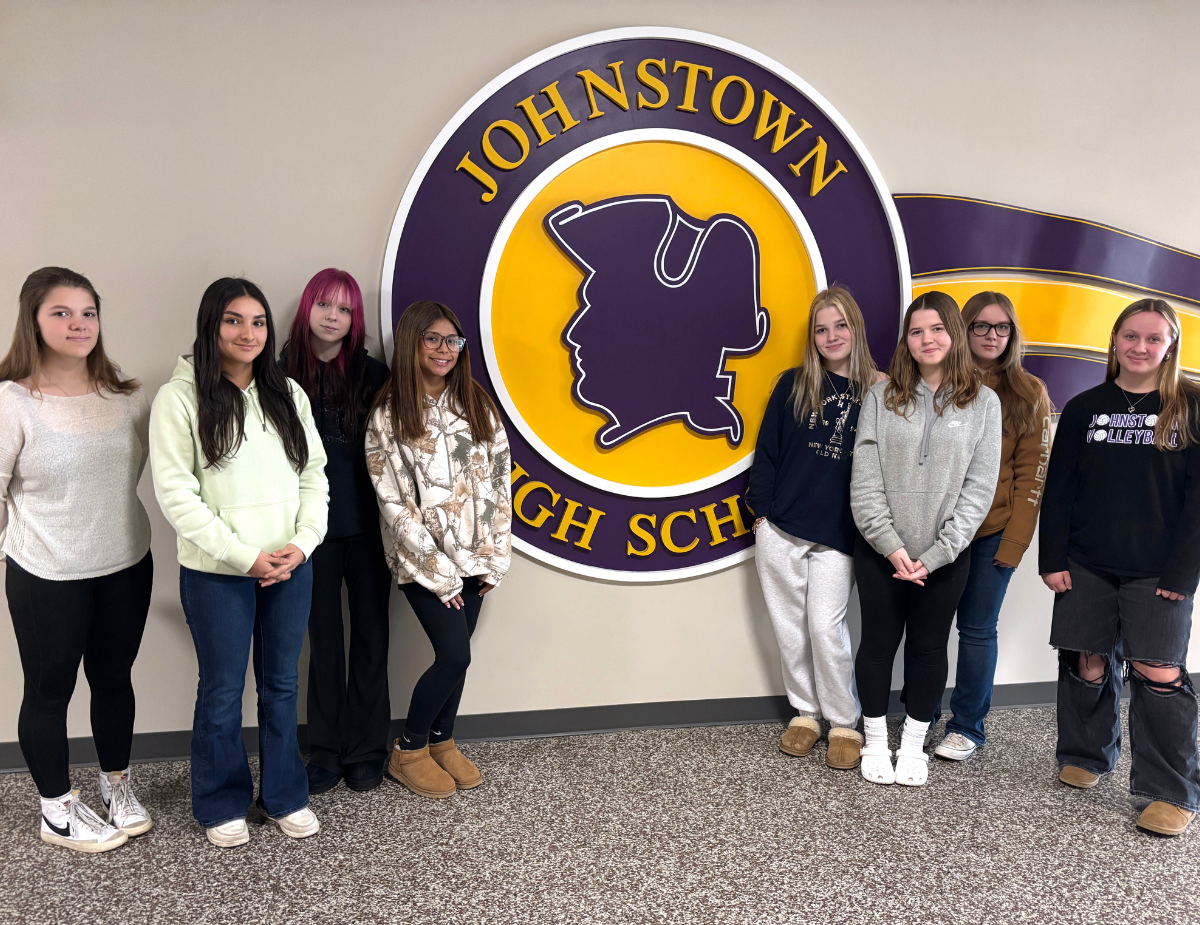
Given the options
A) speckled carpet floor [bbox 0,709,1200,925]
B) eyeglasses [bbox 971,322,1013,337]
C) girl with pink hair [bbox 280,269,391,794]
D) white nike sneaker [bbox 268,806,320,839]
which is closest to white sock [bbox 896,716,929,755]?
speckled carpet floor [bbox 0,709,1200,925]

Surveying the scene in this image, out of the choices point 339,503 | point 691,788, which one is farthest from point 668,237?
point 691,788

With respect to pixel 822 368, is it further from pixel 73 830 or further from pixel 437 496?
pixel 73 830

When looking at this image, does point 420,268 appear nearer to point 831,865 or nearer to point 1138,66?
point 831,865

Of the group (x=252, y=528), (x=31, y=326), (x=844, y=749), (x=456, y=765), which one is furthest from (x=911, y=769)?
(x=31, y=326)

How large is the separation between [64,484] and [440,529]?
0.96 meters

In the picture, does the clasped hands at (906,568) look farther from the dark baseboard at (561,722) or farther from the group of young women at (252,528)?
the group of young women at (252,528)

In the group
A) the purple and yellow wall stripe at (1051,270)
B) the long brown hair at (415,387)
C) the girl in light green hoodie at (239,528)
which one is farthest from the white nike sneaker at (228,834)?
the purple and yellow wall stripe at (1051,270)

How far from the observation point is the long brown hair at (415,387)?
231 centimetres

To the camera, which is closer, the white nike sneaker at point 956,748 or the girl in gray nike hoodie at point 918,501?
the girl in gray nike hoodie at point 918,501

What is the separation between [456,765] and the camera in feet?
8.26

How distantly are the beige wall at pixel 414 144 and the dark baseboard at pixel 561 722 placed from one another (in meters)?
0.04

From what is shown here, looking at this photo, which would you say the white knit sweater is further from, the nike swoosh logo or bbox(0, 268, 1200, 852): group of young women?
the nike swoosh logo

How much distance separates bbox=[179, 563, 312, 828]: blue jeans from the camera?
207 cm

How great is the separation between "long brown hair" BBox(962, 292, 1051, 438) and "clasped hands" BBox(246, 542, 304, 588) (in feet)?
7.32
